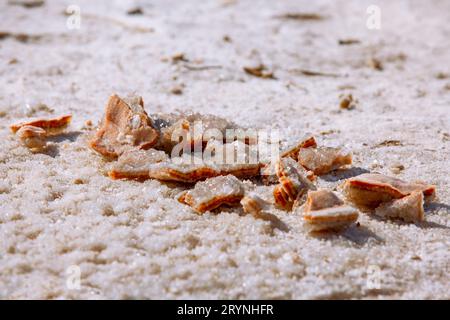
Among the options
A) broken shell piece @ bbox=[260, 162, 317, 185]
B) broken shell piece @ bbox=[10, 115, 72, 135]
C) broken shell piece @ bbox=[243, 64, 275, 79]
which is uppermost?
broken shell piece @ bbox=[243, 64, 275, 79]

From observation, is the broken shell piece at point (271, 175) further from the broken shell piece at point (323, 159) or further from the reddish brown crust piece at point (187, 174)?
the reddish brown crust piece at point (187, 174)

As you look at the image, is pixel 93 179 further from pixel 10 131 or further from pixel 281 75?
pixel 281 75

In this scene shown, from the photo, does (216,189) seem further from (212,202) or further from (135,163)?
(135,163)

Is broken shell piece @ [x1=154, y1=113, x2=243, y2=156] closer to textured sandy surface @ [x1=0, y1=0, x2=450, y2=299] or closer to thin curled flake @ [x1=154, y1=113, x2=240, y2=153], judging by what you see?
thin curled flake @ [x1=154, y1=113, x2=240, y2=153]

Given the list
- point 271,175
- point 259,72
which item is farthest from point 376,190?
point 259,72

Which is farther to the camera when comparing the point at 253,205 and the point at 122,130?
the point at 122,130

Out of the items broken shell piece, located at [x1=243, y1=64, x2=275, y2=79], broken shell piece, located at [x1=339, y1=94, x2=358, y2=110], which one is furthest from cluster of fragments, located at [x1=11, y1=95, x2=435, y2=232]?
broken shell piece, located at [x1=243, y1=64, x2=275, y2=79]
